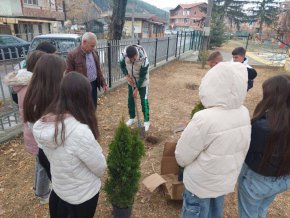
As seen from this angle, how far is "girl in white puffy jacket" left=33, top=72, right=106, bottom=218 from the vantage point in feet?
5.00

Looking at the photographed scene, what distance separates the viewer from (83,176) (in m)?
1.73

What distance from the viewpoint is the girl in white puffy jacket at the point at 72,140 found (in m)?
1.52

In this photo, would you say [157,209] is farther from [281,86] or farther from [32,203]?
[281,86]

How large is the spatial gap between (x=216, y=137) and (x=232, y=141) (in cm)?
14

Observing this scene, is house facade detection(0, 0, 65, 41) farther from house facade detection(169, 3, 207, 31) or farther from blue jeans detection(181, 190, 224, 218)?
→ house facade detection(169, 3, 207, 31)

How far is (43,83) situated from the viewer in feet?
6.43

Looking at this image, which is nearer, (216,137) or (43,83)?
(216,137)

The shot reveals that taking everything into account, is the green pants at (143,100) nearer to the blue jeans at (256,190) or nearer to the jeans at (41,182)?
the jeans at (41,182)

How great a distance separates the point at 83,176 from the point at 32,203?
5.12 ft

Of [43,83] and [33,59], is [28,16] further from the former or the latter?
[43,83]

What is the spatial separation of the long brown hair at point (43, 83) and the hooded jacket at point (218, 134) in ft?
3.84

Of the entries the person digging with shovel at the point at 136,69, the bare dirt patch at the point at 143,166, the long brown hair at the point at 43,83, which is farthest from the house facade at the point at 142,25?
the long brown hair at the point at 43,83

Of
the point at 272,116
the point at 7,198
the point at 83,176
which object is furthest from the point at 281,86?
the point at 7,198

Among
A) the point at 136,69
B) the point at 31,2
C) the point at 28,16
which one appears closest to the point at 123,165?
the point at 136,69
